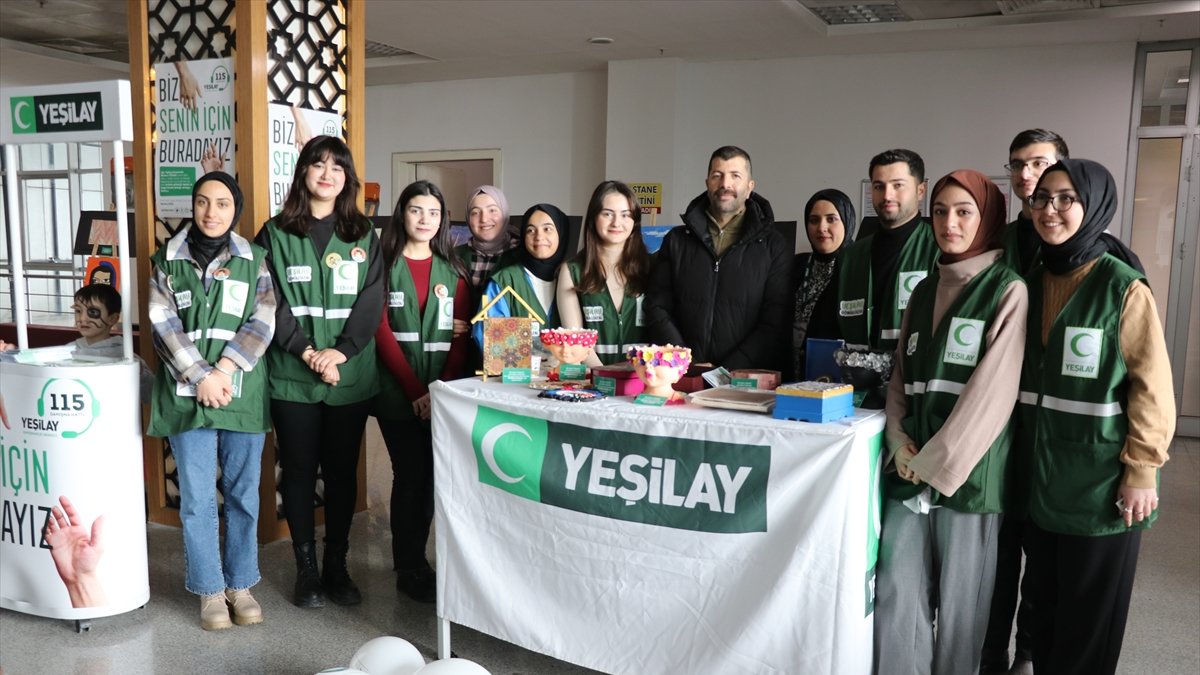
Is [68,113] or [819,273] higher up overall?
[68,113]

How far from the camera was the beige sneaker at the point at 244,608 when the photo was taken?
9.70ft

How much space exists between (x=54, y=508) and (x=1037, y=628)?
2.89 metres

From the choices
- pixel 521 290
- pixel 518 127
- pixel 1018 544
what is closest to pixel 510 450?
pixel 521 290

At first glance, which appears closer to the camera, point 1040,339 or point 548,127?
point 1040,339

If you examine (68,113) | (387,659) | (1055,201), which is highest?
(68,113)

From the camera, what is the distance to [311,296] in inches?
119

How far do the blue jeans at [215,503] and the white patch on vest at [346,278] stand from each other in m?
0.55

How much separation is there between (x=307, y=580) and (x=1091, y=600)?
241 cm

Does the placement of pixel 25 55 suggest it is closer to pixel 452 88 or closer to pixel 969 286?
pixel 452 88

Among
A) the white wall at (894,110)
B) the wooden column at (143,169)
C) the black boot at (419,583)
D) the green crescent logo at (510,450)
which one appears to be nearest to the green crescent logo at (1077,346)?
the green crescent logo at (510,450)

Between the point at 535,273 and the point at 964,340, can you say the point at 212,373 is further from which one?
the point at 964,340

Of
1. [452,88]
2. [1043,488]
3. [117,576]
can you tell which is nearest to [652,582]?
[1043,488]

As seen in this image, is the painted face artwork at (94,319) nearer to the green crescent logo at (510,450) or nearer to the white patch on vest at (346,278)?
the white patch on vest at (346,278)

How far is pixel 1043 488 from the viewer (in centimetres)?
205
